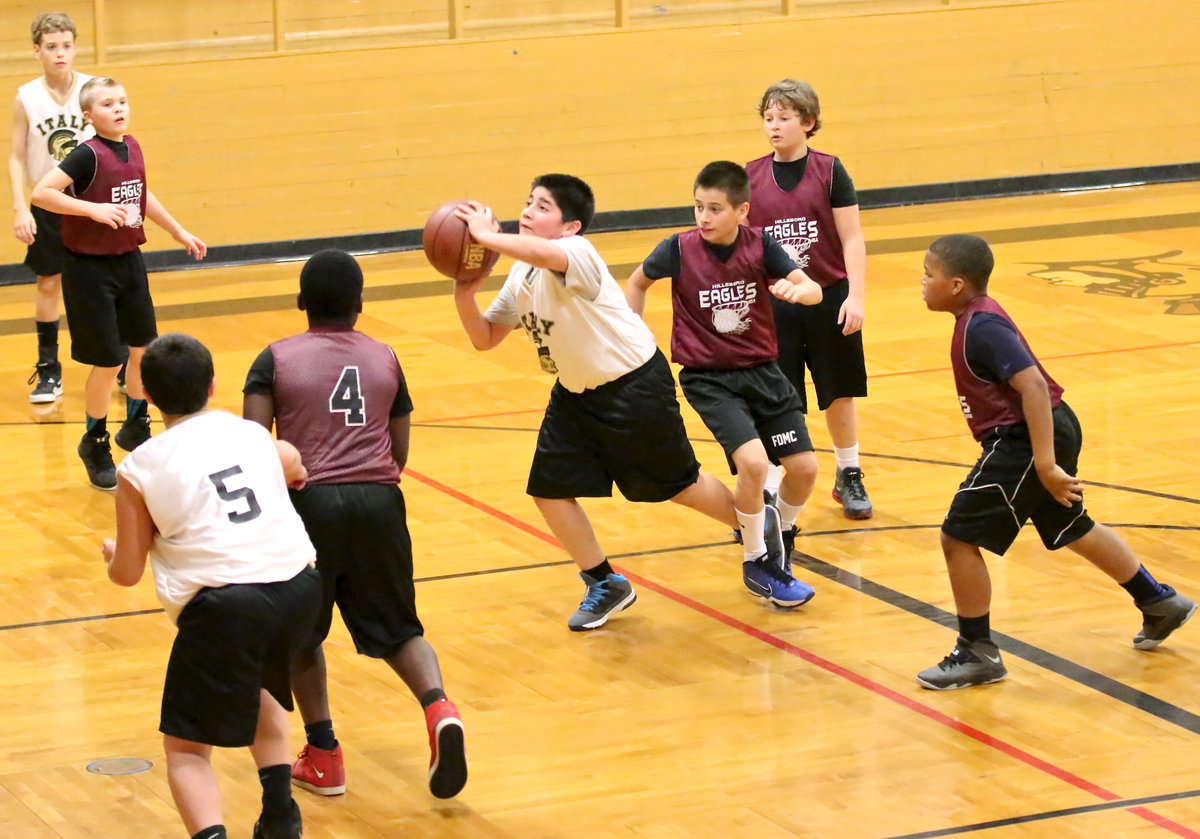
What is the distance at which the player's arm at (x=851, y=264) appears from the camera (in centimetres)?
726

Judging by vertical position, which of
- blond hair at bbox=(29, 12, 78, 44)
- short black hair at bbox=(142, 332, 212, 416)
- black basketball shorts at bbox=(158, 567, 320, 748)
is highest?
blond hair at bbox=(29, 12, 78, 44)

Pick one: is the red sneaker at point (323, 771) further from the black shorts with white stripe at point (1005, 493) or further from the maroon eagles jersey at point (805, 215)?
the maroon eagles jersey at point (805, 215)

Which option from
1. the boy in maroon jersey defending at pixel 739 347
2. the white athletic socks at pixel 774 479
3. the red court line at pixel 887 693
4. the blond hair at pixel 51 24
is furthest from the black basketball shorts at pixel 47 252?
the white athletic socks at pixel 774 479

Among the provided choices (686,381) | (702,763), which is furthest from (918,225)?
(702,763)

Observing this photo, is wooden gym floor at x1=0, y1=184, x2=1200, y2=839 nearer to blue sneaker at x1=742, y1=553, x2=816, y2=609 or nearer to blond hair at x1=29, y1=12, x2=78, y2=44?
blue sneaker at x1=742, y1=553, x2=816, y2=609

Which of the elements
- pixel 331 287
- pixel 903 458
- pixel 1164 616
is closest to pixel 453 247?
pixel 331 287

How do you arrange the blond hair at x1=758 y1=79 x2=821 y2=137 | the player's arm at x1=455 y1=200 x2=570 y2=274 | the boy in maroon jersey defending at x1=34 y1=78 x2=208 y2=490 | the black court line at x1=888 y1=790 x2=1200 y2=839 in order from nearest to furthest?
the black court line at x1=888 y1=790 x2=1200 y2=839 → the player's arm at x1=455 y1=200 x2=570 y2=274 → the blond hair at x1=758 y1=79 x2=821 y2=137 → the boy in maroon jersey defending at x1=34 y1=78 x2=208 y2=490

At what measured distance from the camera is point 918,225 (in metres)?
14.7

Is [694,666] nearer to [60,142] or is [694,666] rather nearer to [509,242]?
[509,242]

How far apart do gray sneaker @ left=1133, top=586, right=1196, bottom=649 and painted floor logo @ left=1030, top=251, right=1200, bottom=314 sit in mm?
5657

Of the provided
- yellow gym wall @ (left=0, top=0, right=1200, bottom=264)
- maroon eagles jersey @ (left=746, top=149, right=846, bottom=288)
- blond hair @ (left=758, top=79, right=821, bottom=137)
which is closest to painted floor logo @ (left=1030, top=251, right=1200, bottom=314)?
yellow gym wall @ (left=0, top=0, right=1200, bottom=264)

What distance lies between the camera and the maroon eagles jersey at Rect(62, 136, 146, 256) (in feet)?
27.6

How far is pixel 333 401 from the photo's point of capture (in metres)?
5.10

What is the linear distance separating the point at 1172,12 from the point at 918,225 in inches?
138
